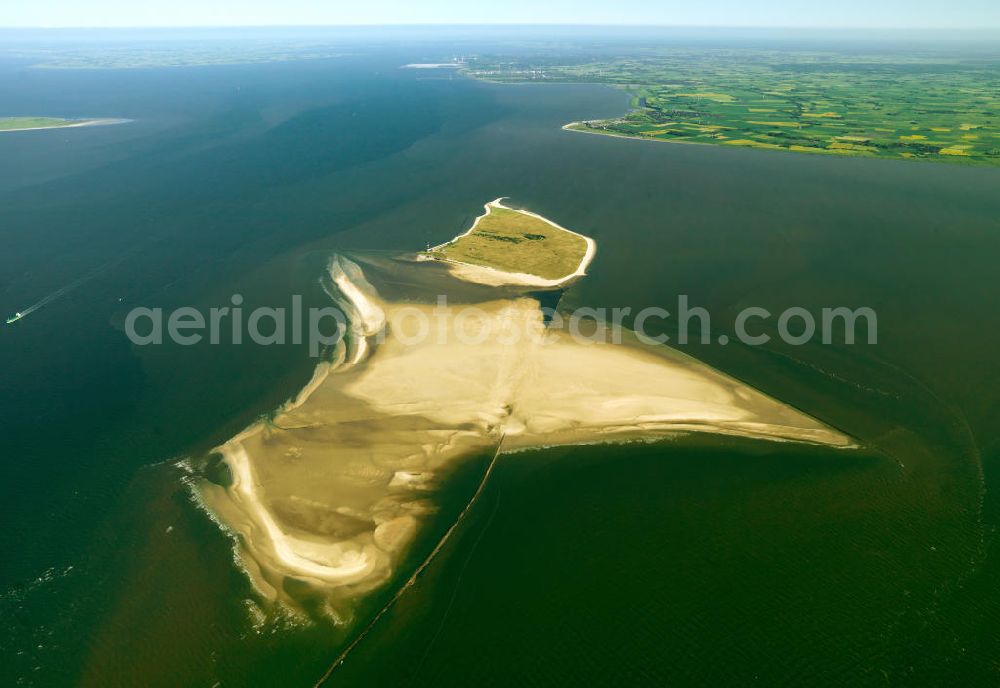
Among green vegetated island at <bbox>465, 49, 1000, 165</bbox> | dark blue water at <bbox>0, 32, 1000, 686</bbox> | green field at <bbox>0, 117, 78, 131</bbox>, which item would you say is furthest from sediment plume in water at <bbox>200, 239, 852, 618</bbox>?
green field at <bbox>0, 117, 78, 131</bbox>

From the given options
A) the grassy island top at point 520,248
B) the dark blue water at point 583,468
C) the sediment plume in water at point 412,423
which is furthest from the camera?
the grassy island top at point 520,248

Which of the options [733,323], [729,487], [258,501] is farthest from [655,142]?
[258,501]

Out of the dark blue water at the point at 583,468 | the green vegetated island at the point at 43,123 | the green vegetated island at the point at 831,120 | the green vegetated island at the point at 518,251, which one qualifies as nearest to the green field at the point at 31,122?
the green vegetated island at the point at 43,123

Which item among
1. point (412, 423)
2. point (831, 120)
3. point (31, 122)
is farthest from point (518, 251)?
point (31, 122)

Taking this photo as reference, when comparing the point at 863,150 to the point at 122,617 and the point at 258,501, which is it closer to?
the point at 258,501

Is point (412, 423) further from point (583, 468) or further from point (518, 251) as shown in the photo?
point (518, 251)

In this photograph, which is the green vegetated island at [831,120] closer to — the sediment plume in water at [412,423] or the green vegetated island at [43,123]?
the sediment plume in water at [412,423]

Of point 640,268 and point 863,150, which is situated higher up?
point 863,150
